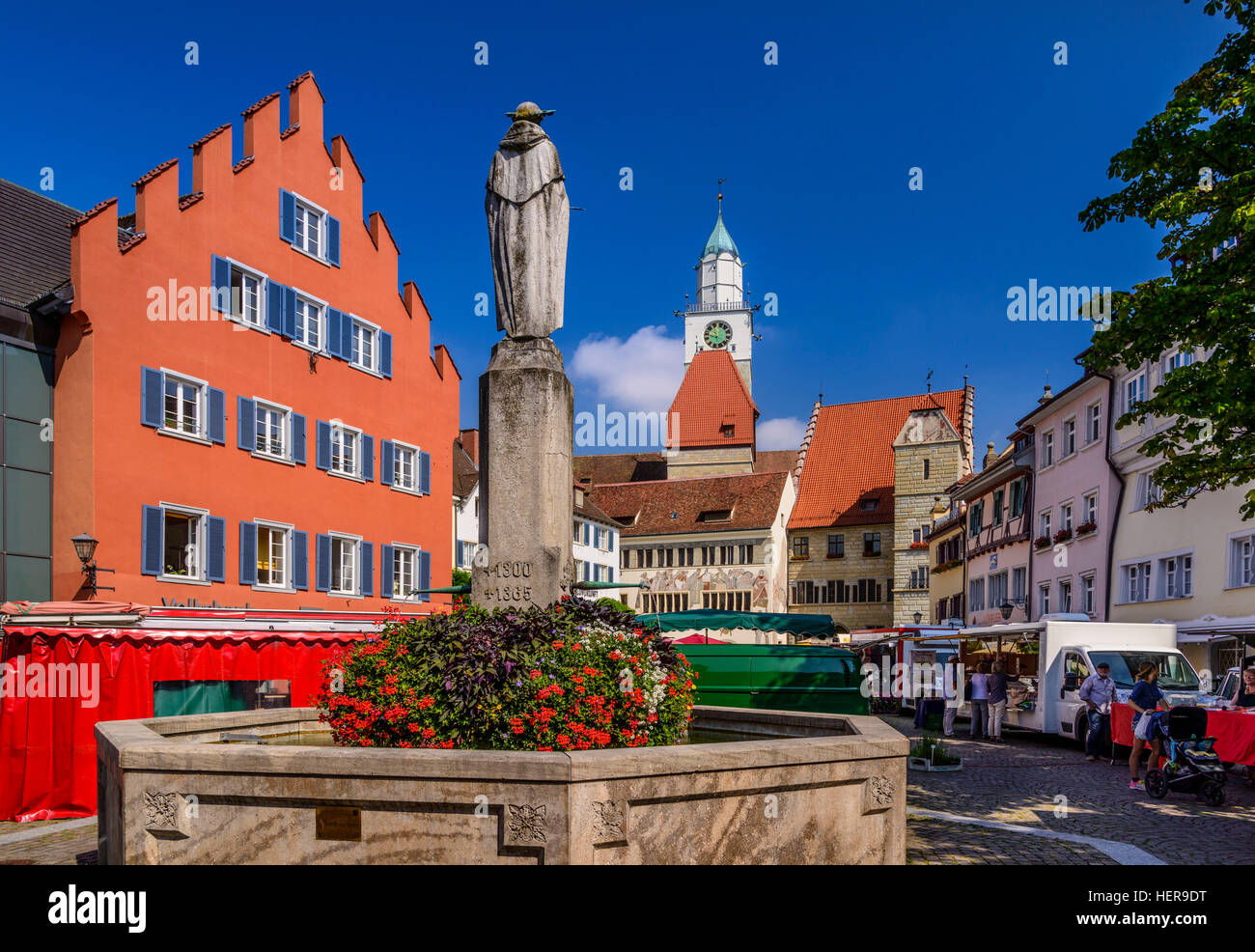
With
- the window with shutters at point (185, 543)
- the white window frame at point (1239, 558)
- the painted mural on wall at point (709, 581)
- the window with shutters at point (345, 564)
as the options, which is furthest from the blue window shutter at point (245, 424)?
the painted mural on wall at point (709, 581)

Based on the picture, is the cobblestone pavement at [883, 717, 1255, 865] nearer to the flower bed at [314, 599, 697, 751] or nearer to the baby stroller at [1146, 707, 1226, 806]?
the baby stroller at [1146, 707, 1226, 806]

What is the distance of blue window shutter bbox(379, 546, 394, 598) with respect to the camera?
3122cm

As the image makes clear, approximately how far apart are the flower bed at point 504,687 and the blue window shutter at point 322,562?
21.7m

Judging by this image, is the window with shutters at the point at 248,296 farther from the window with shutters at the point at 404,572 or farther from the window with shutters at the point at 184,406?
the window with shutters at the point at 404,572

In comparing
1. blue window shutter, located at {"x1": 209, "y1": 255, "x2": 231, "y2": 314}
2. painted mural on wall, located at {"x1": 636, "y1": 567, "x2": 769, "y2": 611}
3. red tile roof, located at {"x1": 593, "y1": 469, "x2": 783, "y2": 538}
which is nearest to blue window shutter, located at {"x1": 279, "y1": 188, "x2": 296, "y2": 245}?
blue window shutter, located at {"x1": 209, "y1": 255, "x2": 231, "y2": 314}

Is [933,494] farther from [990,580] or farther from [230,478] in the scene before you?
[230,478]

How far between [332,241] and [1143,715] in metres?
22.8

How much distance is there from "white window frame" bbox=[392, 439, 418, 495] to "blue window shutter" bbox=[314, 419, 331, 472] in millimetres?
2918

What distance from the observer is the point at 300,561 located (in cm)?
2794

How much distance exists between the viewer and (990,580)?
46.4 m

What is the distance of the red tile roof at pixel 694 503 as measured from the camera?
74812 millimetres

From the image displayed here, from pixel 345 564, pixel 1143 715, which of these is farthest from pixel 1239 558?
pixel 345 564

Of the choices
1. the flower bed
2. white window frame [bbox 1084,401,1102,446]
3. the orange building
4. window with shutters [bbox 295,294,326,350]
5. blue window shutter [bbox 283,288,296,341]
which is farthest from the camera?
white window frame [bbox 1084,401,1102,446]
